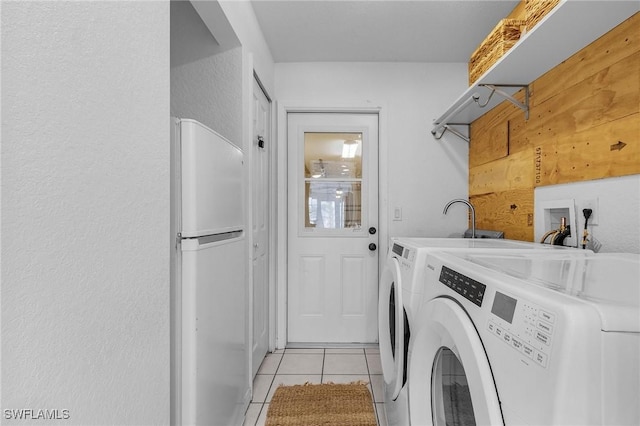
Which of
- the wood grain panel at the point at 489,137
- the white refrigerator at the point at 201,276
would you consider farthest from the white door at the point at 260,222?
the wood grain panel at the point at 489,137

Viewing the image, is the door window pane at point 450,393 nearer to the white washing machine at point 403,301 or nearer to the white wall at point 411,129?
the white washing machine at point 403,301

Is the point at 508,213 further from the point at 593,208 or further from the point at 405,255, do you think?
the point at 405,255

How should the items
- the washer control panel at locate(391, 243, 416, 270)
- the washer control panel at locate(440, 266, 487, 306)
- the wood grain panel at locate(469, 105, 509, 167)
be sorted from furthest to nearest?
the wood grain panel at locate(469, 105, 509, 167), the washer control panel at locate(391, 243, 416, 270), the washer control panel at locate(440, 266, 487, 306)

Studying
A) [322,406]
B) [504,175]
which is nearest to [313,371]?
[322,406]

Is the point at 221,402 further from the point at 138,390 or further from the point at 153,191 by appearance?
the point at 153,191

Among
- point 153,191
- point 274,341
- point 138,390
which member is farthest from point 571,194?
point 274,341

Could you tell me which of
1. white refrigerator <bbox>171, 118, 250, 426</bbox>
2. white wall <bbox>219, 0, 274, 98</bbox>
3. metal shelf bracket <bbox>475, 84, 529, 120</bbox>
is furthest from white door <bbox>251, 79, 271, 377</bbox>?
metal shelf bracket <bbox>475, 84, 529, 120</bbox>

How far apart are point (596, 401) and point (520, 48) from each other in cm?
144

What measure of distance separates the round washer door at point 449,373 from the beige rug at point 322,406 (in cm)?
81

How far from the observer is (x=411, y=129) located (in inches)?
102

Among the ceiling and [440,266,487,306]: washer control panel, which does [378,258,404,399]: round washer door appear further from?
the ceiling

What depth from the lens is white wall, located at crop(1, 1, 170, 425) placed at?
52 centimetres

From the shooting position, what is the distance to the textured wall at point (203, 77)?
67.1 inches

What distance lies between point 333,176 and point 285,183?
1.34ft
